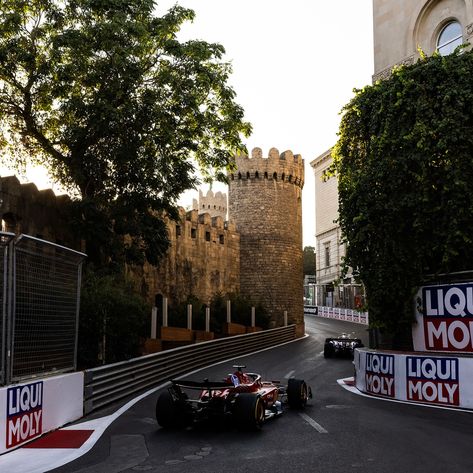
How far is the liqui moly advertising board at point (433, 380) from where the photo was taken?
11.3 metres

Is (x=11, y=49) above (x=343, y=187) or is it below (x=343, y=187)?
above

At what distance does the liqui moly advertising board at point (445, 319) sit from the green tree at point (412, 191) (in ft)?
1.36

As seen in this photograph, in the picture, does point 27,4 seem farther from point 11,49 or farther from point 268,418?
point 268,418

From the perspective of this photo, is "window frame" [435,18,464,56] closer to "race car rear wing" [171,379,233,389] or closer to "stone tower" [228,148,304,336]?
"race car rear wing" [171,379,233,389]

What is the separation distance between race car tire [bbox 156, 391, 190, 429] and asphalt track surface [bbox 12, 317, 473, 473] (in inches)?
5.6

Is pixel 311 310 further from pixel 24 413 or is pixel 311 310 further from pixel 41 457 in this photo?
pixel 41 457

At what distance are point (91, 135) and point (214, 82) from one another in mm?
4794

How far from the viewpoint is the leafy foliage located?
45.4ft

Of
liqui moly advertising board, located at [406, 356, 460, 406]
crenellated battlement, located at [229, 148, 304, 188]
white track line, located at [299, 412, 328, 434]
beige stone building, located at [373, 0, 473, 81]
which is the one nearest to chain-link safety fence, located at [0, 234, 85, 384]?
white track line, located at [299, 412, 328, 434]

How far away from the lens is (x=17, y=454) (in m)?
7.23

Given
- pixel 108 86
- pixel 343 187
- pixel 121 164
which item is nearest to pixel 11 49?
pixel 108 86

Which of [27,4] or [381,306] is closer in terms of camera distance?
[381,306]

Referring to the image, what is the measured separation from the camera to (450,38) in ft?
63.2

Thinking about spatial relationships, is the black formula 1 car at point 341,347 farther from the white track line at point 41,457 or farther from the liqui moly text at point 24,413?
the liqui moly text at point 24,413
